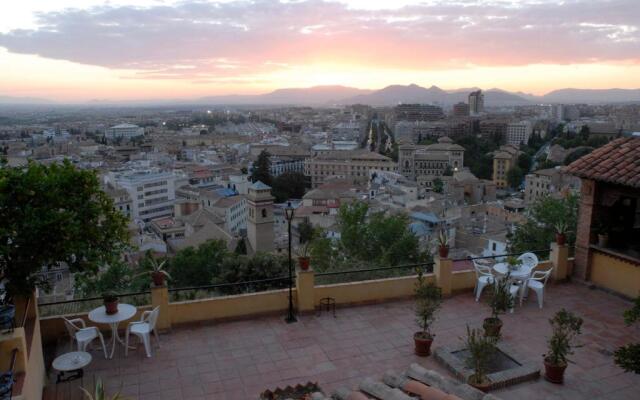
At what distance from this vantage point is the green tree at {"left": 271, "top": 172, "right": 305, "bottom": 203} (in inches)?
2530

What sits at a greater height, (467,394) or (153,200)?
(467,394)

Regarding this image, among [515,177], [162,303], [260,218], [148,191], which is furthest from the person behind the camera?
[515,177]

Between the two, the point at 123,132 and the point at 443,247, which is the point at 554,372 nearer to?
the point at 443,247

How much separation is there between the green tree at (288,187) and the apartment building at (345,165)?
32.8ft

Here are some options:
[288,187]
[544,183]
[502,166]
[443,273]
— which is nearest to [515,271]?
[443,273]

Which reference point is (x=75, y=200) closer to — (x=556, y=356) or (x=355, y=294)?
(x=355, y=294)

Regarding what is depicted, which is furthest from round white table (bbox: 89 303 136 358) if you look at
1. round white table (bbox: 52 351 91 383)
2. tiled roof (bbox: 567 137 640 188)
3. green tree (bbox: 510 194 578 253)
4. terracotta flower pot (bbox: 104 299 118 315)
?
green tree (bbox: 510 194 578 253)

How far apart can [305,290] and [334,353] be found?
1266 millimetres

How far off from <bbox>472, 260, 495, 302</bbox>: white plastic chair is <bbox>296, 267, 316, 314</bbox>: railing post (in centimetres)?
262

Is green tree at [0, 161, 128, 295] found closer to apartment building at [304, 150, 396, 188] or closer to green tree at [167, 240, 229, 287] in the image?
green tree at [167, 240, 229, 287]

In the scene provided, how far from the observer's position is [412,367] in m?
5.11

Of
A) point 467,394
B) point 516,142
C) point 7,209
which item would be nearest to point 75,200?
point 7,209

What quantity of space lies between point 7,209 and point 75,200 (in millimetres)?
601

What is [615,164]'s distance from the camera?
7.90 metres
